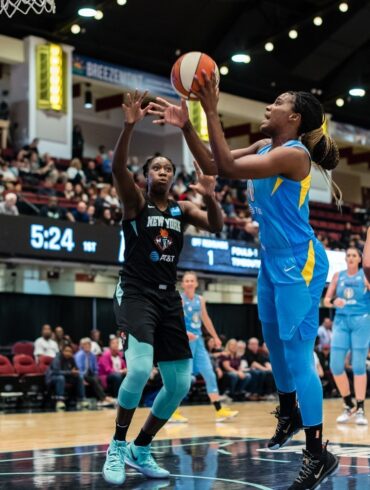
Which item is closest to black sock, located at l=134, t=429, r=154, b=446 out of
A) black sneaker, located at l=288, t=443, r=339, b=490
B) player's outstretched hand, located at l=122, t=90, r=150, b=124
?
black sneaker, located at l=288, t=443, r=339, b=490

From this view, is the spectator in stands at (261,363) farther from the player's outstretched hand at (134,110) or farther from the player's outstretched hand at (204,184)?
the player's outstretched hand at (134,110)

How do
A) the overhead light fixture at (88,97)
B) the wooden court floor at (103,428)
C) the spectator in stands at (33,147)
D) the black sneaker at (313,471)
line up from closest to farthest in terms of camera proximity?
the black sneaker at (313,471), the wooden court floor at (103,428), the spectator in stands at (33,147), the overhead light fixture at (88,97)

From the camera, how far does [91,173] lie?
2262 centimetres

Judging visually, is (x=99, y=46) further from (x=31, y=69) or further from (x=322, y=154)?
(x=322, y=154)

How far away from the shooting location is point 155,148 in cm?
2962

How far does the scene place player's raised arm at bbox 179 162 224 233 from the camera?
18.3 ft

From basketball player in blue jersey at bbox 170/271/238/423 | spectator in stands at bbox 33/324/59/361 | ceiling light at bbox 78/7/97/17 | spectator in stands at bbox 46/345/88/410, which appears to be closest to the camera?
basketball player in blue jersey at bbox 170/271/238/423

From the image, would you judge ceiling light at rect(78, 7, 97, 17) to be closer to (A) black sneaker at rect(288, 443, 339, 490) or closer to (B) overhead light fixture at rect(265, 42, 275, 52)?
(B) overhead light fixture at rect(265, 42, 275, 52)

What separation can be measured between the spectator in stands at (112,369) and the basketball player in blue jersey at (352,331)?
5.64m

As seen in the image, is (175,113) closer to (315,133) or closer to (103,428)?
(315,133)

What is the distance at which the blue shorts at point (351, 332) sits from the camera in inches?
406

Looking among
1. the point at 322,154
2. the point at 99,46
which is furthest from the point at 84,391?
the point at 99,46

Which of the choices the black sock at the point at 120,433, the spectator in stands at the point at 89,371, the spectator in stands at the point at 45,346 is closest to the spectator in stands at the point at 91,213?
the spectator in stands at the point at 45,346

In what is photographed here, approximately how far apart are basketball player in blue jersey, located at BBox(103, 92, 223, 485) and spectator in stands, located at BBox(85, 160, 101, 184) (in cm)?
1638
